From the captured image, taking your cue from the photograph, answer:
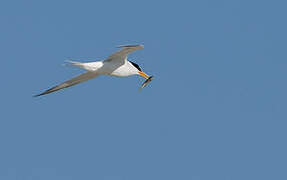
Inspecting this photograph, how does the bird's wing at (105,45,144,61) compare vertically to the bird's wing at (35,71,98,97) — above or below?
below

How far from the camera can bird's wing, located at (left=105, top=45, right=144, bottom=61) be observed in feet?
69.1

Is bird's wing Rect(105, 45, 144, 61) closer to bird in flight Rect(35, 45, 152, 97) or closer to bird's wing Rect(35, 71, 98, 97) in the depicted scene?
bird in flight Rect(35, 45, 152, 97)

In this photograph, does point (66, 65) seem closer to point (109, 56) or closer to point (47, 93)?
point (109, 56)

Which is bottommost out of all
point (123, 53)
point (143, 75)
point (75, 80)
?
point (123, 53)

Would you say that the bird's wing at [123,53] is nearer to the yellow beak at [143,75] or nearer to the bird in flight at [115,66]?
the bird in flight at [115,66]

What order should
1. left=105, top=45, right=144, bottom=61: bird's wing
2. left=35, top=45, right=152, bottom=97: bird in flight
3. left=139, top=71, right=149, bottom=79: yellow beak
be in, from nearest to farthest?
1. left=105, top=45, right=144, bottom=61: bird's wing
2. left=35, top=45, right=152, bottom=97: bird in flight
3. left=139, top=71, right=149, bottom=79: yellow beak

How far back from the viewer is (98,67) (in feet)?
72.8

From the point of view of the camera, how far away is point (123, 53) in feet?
72.5

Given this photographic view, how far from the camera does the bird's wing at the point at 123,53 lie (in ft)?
69.1

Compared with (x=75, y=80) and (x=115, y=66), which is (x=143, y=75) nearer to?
(x=115, y=66)

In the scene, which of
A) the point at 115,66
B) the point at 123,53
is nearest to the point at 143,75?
the point at 115,66

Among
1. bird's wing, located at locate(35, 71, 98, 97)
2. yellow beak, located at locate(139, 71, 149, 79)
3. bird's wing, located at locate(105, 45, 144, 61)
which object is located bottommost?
bird's wing, located at locate(105, 45, 144, 61)

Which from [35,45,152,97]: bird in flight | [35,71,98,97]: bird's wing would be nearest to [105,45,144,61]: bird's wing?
[35,45,152,97]: bird in flight

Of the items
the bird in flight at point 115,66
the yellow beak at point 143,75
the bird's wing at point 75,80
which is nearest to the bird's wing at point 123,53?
the bird in flight at point 115,66
